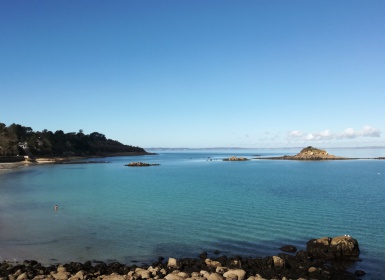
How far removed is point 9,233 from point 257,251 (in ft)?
66.5

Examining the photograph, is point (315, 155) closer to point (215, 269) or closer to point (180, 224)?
point (180, 224)

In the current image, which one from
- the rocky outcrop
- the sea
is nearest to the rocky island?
the sea

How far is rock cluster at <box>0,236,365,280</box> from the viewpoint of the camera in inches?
659

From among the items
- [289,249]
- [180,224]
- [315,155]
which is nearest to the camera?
[289,249]

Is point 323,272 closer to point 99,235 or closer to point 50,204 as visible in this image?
point 99,235

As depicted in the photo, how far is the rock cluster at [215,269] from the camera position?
1675 cm

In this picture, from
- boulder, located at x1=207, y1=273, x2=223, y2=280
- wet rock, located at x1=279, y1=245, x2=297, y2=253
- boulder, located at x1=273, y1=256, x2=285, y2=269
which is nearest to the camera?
boulder, located at x1=207, y1=273, x2=223, y2=280

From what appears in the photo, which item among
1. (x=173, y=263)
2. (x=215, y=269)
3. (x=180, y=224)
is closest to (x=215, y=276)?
(x=215, y=269)

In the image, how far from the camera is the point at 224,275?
16.7 m

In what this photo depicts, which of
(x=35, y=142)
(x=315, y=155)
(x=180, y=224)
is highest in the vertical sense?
(x=35, y=142)

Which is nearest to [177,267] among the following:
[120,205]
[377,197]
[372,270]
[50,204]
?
[372,270]

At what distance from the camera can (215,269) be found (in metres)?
17.9

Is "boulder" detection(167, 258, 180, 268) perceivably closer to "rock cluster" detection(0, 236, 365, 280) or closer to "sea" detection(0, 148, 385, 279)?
"rock cluster" detection(0, 236, 365, 280)

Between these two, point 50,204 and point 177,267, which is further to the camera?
point 50,204
